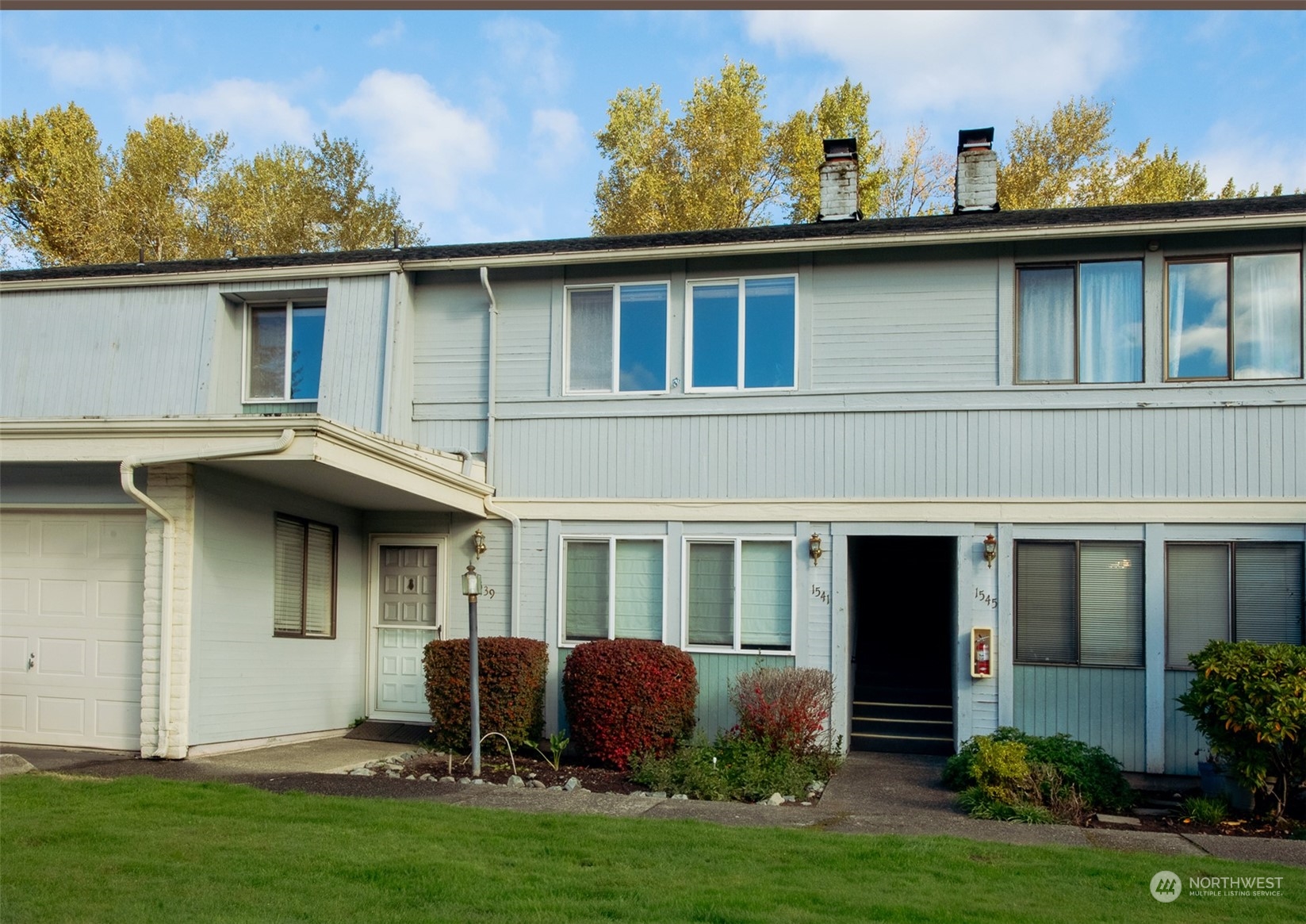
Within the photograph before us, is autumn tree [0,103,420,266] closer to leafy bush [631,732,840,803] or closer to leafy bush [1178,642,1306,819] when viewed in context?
leafy bush [631,732,840,803]

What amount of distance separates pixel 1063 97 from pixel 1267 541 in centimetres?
1816

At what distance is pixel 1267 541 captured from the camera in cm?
1152

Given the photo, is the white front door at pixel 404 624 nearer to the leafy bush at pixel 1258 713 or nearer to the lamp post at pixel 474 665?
the lamp post at pixel 474 665

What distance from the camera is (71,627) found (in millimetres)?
11273

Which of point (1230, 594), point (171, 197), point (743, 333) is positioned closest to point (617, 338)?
point (743, 333)

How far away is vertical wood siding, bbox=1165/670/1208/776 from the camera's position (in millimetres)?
11500

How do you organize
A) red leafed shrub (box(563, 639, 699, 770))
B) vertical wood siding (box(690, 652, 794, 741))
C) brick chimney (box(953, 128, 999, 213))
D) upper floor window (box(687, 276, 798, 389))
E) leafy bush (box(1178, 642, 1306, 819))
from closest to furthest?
leafy bush (box(1178, 642, 1306, 819)), red leafed shrub (box(563, 639, 699, 770)), vertical wood siding (box(690, 652, 794, 741)), upper floor window (box(687, 276, 798, 389)), brick chimney (box(953, 128, 999, 213))

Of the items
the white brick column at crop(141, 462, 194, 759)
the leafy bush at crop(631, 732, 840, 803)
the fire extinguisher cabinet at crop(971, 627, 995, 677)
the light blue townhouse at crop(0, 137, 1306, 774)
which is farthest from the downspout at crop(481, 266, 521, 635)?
the fire extinguisher cabinet at crop(971, 627, 995, 677)

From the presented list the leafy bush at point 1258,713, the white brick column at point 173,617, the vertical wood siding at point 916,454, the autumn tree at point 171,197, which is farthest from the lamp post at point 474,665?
the autumn tree at point 171,197

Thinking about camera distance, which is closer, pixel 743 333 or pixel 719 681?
pixel 719 681

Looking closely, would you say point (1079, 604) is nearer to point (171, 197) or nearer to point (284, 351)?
point (284, 351)

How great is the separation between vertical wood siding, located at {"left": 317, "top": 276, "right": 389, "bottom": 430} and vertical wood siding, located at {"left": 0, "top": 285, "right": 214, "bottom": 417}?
4.92 feet

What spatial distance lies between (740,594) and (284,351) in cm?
620

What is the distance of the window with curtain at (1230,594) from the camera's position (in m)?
11.5
